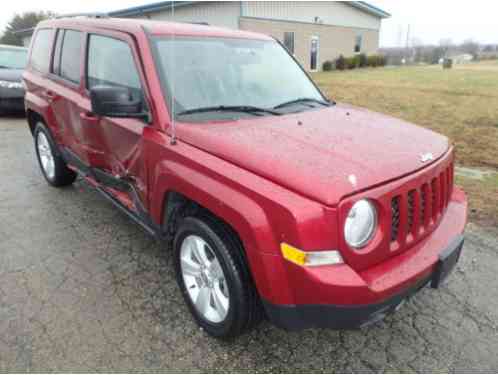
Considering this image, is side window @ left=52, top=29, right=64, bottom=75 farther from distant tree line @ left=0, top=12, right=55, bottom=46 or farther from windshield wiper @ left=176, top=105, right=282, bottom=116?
distant tree line @ left=0, top=12, right=55, bottom=46

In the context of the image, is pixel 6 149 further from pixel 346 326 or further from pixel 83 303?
pixel 346 326

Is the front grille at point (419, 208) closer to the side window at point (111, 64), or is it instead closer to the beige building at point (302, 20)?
the side window at point (111, 64)

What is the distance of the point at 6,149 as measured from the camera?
6.75 meters

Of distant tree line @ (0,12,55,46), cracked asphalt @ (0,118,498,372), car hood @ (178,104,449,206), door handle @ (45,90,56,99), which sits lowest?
cracked asphalt @ (0,118,498,372)

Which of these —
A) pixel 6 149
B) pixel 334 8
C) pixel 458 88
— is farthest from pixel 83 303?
pixel 334 8

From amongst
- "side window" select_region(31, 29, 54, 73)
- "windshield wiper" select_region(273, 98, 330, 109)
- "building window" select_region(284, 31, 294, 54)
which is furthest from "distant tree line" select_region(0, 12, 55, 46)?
"windshield wiper" select_region(273, 98, 330, 109)

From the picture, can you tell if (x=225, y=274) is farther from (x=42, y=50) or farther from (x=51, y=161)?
(x=42, y=50)

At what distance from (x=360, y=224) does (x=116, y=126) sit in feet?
6.52

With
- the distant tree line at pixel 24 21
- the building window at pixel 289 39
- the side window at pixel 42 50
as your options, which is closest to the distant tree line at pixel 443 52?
the building window at pixel 289 39

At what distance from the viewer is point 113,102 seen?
98.5 inches

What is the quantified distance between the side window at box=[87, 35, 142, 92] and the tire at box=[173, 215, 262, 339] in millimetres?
1083

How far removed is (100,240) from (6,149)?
170 inches

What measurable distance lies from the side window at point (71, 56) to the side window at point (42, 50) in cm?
45

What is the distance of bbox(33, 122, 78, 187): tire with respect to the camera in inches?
179
